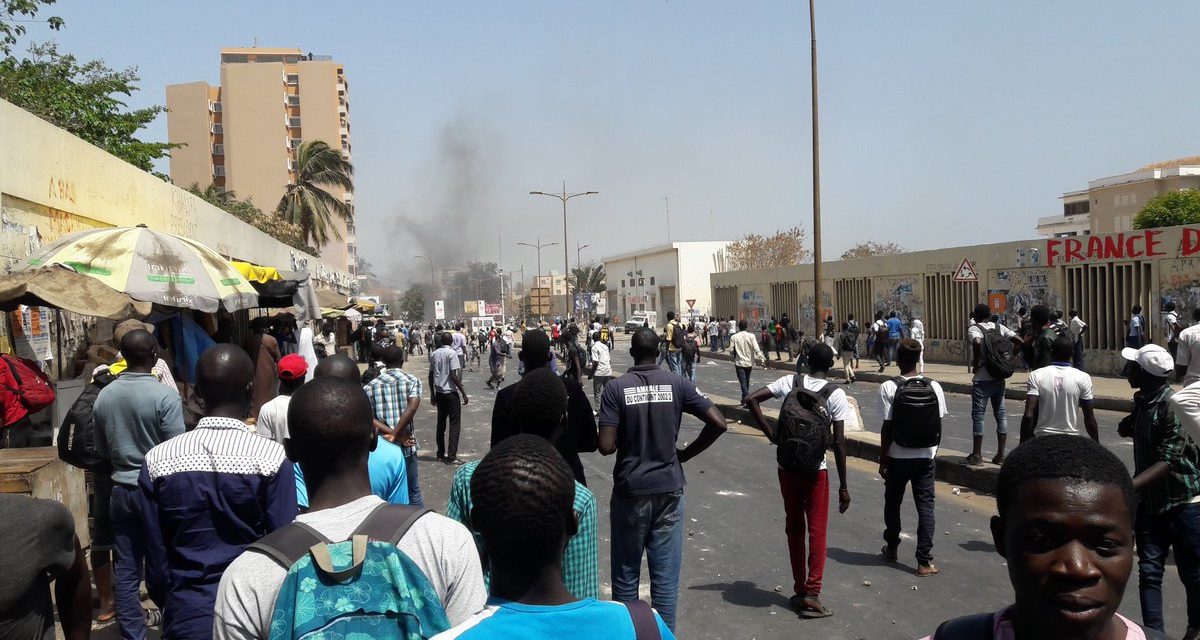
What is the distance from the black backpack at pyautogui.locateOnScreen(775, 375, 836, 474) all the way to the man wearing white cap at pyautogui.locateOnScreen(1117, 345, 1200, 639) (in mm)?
1702

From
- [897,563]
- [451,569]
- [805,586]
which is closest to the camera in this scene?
[451,569]

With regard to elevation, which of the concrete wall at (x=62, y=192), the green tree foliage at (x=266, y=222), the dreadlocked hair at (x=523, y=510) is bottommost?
the dreadlocked hair at (x=523, y=510)

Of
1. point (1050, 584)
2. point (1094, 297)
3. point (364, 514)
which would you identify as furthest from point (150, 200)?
point (1094, 297)

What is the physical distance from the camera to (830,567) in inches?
269

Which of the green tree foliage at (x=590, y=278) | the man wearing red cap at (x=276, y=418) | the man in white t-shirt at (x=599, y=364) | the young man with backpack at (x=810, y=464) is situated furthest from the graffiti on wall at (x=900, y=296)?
the green tree foliage at (x=590, y=278)

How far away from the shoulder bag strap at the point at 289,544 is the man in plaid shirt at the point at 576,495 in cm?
66

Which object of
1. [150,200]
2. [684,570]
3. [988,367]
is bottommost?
[684,570]

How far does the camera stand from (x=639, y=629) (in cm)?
185

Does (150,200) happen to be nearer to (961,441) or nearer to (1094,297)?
(961,441)

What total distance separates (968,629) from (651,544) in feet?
10.6

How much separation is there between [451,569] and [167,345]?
8032 mm

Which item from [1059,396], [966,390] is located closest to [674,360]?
[966,390]

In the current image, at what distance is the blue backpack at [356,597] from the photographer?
6.57ft

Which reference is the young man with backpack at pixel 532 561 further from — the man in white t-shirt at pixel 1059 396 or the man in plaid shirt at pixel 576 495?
the man in white t-shirt at pixel 1059 396
